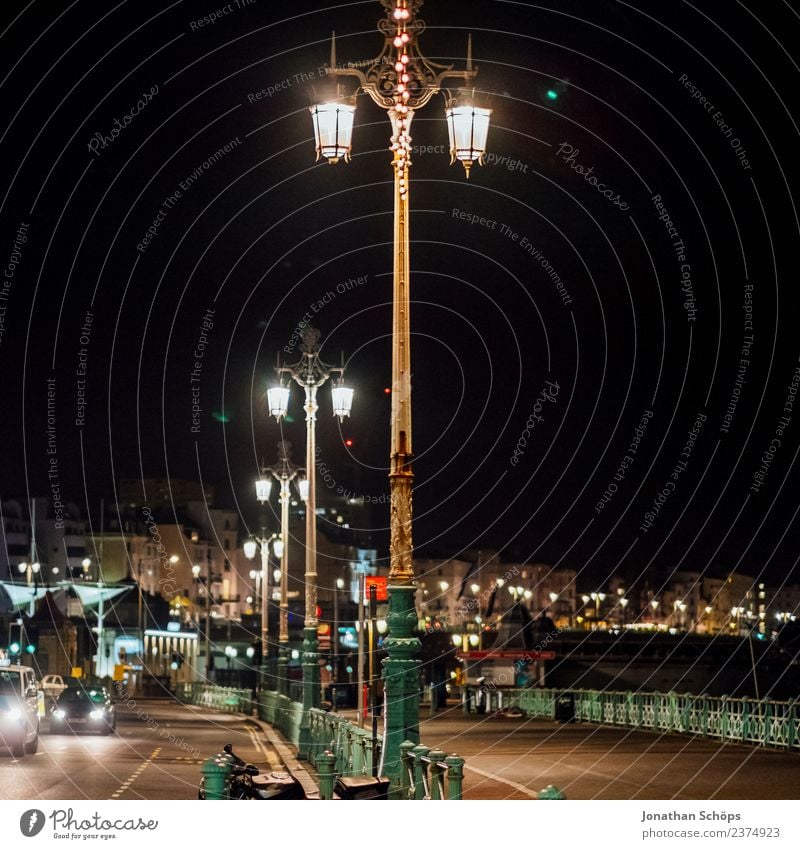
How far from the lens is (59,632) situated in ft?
251

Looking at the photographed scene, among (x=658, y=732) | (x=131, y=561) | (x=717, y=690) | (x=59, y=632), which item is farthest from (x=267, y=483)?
(x=131, y=561)

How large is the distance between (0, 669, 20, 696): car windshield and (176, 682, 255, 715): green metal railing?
24859mm

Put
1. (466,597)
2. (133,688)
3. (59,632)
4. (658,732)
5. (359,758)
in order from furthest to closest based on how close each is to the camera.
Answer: (466,597)
(133,688)
(59,632)
(658,732)
(359,758)

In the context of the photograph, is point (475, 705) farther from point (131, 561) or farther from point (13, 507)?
point (13, 507)

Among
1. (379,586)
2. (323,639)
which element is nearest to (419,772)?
(379,586)

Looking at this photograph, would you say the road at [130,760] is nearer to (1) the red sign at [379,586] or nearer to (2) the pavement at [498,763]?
(2) the pavement at [498,763]

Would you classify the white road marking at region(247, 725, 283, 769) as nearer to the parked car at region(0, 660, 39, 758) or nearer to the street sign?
the parked car at region(0, 660, 39, 758)

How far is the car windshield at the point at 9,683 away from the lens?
93.5 feet

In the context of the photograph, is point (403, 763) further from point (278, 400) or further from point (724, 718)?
point (724, 718)

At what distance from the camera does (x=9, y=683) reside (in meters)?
29.2

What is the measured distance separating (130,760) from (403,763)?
14.5 metres

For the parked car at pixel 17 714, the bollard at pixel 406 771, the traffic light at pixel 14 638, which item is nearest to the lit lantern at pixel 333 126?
the bollard at pixel 406 771

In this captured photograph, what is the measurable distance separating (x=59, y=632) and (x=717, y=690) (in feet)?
158

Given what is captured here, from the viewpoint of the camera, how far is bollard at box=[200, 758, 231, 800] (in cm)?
1241
